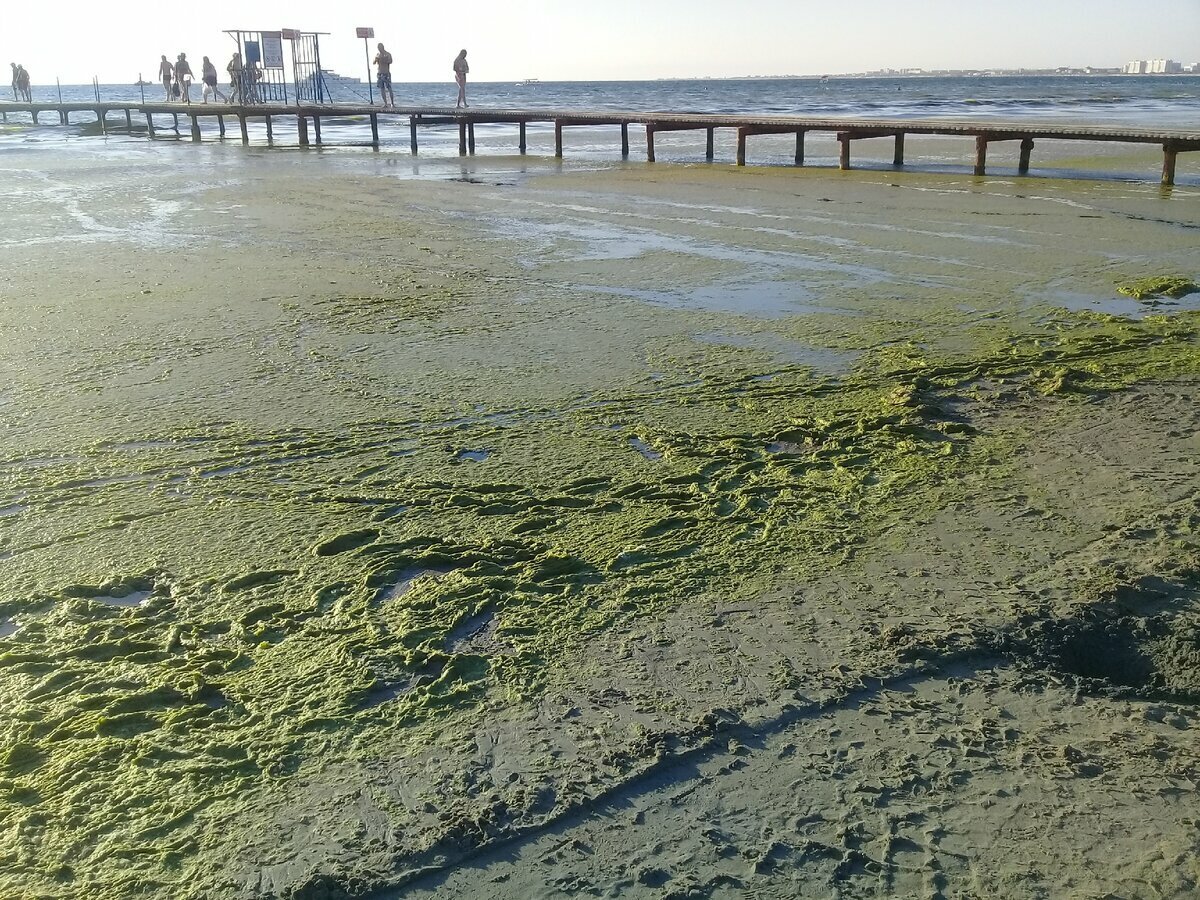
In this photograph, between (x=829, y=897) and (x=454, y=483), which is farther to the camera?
(x=454, y=483)

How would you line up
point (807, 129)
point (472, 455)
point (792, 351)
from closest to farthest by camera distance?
point (472, 455), point (792, 351), point (807, 129)

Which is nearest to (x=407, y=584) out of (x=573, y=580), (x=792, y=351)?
(x=573, y=580)

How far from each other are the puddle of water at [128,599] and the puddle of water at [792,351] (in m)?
3.37

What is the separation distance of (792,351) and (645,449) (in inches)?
75.5

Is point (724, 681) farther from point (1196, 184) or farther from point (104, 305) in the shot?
point (1196, 184)

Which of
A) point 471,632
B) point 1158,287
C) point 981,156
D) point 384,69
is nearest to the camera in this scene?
point 471,632

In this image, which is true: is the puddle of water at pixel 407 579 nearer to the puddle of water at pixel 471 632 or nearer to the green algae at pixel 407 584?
the green algae at pixel 407 584

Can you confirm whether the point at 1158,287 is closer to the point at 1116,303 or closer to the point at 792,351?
the point at 1116,303

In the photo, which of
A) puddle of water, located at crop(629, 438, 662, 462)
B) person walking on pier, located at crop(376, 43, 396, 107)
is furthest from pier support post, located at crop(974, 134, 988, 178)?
person walking on pier, located at crop(376, 43, 396, 107)

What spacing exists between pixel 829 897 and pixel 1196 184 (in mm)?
15714

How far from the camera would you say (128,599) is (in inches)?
129

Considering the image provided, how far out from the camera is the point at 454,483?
4.19m

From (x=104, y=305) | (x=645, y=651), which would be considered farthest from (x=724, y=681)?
(x=104, y=305)

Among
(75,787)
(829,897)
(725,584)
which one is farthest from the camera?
(725,584)
